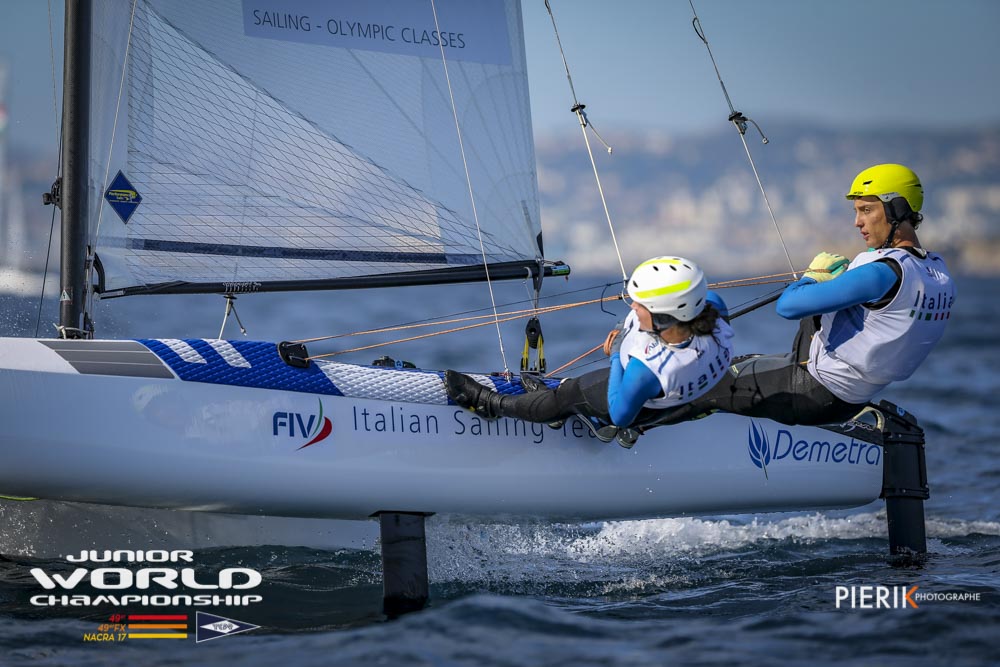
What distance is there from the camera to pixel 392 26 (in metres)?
5.34

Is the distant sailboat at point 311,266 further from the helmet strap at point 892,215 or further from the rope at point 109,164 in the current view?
the helmet strap at point 892,215

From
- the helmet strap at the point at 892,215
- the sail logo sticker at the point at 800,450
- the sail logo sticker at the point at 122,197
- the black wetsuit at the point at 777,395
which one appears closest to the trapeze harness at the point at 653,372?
the black wetsuit at the point at 777,395

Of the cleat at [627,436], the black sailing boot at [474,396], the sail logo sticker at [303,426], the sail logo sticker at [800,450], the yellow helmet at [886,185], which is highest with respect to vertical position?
the yellow helmet at [886,185]

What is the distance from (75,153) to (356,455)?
182 cm

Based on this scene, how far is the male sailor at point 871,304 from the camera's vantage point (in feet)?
13.3

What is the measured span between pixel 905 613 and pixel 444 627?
166cm

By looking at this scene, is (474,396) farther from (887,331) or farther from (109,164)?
(109,164)

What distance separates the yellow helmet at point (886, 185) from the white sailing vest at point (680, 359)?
0.74 metres

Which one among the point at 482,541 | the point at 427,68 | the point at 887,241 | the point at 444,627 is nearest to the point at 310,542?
the point at 482,541

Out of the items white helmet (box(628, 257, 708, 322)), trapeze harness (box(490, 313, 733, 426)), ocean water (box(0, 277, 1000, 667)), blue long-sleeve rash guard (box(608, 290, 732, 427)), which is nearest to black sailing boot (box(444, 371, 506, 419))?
trapeze harness (box(490, 313, 733, 426))

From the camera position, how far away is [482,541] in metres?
5.02

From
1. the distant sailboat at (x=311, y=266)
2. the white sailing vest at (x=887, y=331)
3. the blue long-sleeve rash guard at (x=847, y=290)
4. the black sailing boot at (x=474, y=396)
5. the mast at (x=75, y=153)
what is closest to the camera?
the blue long-sleeve rash guard at (x=847, y=290)

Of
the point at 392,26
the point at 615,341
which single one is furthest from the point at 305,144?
the point at 615,341

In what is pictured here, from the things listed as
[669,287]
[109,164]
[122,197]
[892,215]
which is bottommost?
[669,287]
